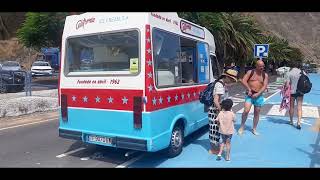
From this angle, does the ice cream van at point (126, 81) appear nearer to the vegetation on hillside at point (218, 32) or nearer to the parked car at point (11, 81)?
the parked car at point (11, 81)

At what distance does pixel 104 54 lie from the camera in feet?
21.8

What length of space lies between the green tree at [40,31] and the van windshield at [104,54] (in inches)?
557

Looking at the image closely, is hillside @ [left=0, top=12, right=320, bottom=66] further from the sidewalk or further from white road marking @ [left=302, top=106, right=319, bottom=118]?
the sidewalk

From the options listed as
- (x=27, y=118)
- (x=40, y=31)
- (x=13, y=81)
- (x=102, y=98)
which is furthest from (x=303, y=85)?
(x=40, y=31)

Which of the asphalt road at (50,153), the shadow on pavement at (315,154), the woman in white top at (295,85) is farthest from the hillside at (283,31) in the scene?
the shadow on pavement at (315,154)

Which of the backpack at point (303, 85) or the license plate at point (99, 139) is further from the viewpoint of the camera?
the backpack at point (303, 85)

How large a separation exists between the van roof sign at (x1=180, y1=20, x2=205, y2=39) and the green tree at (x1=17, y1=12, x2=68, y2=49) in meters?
13.7

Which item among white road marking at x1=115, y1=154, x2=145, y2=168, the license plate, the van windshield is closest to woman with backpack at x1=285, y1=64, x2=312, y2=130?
white road marking at x1=115, y1=154, x2=145, y2=168

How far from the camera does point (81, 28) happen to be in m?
6.64

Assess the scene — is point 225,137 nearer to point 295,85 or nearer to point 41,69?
point 295,85

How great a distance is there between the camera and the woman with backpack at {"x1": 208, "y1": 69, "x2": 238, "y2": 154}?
680cm

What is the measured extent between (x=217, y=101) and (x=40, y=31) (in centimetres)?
1781

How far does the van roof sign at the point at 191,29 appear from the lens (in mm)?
7266
